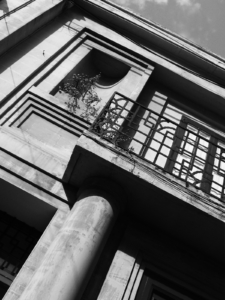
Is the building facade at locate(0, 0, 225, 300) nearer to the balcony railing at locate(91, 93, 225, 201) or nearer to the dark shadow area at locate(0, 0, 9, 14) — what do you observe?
the balcony railing at locate(91, 93, 225, 201)

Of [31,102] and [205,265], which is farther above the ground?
[31,102]

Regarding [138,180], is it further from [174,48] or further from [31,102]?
[174,48]

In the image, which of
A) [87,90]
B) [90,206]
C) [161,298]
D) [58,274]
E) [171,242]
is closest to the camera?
[58,274]

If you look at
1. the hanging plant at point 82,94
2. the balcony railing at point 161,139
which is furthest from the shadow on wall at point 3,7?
the balcony railing at point 161,139

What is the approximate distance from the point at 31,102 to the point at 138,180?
298 cm

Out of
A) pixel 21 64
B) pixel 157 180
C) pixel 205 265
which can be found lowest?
pixel 205 265

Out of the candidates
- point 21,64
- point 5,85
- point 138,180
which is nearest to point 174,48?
point 21,64

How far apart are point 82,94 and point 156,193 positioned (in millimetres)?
3741

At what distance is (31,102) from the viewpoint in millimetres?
6098

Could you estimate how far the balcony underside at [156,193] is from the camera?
4406 millimetres

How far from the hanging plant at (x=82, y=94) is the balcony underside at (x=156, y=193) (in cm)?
193

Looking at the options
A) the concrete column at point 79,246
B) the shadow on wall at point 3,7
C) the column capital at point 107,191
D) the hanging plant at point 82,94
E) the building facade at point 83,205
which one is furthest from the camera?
the shadow on wall at point 3,7

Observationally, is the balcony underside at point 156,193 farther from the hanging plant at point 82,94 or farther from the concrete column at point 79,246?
the hanging plant at point 82,94

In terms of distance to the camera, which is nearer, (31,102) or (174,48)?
(31,102)
